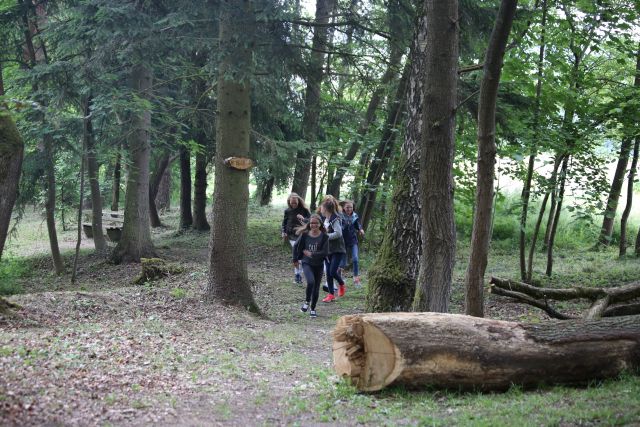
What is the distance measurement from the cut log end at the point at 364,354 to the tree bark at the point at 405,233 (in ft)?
12.0

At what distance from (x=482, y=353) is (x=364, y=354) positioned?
1.20 m

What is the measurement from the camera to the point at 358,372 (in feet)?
22.0

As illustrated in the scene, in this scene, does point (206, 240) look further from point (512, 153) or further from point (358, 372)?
point (358, 372)

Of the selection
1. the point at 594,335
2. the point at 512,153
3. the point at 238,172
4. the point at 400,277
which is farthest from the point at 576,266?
the point at 594,335

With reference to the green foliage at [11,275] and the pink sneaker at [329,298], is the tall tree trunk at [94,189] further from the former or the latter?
the pink sneaker at [329,298]

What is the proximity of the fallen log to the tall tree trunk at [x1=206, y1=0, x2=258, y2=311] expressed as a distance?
5541mm

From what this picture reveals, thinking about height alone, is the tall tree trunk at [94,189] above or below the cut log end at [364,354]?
above

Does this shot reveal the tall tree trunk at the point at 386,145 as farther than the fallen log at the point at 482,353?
Yes

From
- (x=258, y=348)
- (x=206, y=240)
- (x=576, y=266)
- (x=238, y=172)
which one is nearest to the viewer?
(x=258, y=348)

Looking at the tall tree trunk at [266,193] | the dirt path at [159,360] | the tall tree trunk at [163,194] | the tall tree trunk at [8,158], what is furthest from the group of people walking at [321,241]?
the tall tree trunk at [163,194]

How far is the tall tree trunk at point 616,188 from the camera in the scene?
599 inches

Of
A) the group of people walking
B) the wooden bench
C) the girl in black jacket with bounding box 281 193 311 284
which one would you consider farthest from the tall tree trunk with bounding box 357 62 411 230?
the wooden bench

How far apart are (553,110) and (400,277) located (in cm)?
584

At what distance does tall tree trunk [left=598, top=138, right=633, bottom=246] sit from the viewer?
1522cm
